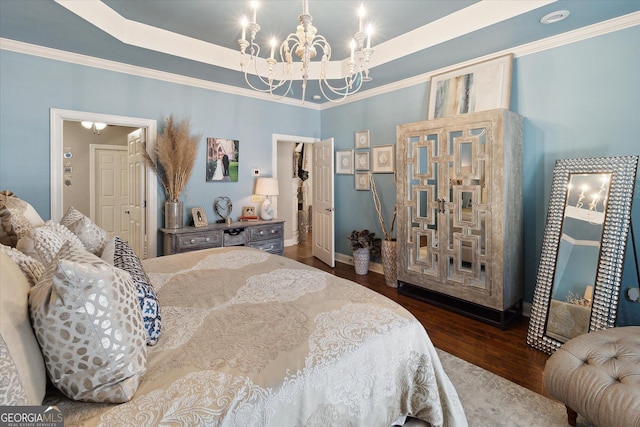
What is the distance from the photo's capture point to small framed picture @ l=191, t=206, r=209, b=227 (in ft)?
13.0

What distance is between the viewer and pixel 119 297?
942 mm

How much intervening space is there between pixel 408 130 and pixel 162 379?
3245 mm

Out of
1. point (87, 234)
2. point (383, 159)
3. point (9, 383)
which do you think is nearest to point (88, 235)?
point (87, 234)

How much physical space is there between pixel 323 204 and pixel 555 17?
11.1ft

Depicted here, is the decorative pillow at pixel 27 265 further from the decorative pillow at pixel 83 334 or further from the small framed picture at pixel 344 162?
the small framed picture at pixel 344 162

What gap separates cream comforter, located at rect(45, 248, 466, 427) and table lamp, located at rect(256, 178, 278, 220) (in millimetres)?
2884

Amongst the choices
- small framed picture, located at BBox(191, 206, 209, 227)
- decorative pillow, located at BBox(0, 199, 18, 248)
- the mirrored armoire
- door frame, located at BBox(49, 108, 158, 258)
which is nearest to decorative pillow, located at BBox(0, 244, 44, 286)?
decorative pillow, located at BBox(0, 199, 18, 248)

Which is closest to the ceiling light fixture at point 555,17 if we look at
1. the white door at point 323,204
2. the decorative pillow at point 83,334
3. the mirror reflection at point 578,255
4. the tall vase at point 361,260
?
the mirror reflection at point 578,255

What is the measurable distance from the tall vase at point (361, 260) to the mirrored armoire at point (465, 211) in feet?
2.92

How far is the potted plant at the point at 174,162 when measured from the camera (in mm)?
3668

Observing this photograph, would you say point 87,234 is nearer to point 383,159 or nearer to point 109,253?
point 109,253

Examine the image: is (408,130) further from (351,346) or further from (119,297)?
(119,297)

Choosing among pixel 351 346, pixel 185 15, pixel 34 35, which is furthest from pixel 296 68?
pixel 351 346
